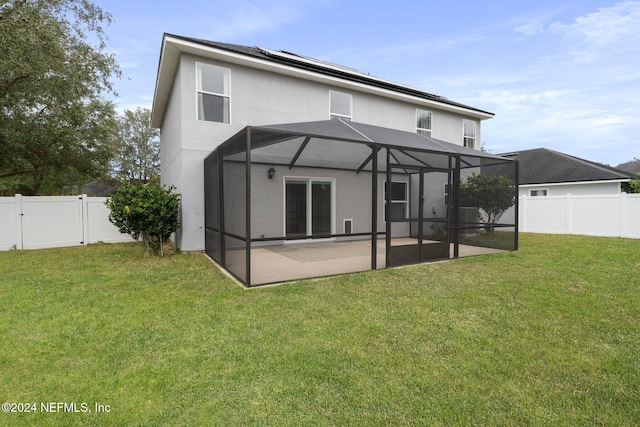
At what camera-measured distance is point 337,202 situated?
951 centimetres

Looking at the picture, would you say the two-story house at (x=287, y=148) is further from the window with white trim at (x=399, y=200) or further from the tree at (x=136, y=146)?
the tree at (x=136, y=146)

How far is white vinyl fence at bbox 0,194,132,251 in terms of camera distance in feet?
26.7

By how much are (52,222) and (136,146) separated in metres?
22.6

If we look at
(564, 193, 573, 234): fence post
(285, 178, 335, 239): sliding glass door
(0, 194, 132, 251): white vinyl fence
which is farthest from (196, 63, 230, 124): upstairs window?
(564, 193, 573, 234): fence post

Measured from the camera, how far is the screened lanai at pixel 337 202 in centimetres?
539

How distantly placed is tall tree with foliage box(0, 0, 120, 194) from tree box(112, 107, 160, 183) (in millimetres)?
15950

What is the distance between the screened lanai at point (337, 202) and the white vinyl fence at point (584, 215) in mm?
4658

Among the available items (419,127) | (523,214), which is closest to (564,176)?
(523,214)

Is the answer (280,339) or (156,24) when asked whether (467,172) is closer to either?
(280,339)

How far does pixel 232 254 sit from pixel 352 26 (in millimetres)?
8470

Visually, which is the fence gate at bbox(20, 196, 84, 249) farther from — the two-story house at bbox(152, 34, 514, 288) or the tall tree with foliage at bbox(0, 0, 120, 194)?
the two-story house at bbox(152, 34, 514, 288)

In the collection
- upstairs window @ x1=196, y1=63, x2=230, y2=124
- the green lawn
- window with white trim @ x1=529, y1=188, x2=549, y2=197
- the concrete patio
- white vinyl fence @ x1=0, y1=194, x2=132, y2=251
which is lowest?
the green lawn

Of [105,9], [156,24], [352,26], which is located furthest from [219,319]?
[105,9]

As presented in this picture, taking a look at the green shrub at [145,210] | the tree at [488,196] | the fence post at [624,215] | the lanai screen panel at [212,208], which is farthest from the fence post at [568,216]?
the green shrub at [145,210]
